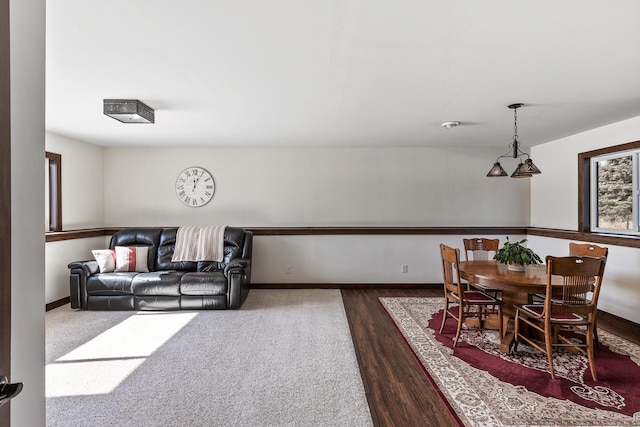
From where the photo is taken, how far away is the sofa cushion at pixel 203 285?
4.28 meters

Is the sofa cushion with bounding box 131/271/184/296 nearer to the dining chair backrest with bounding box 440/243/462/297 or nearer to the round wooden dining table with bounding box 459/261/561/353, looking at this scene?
the dining chair backrest with bounding box 440/243/462/297

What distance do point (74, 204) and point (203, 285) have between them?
247cm

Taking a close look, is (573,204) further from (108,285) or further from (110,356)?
(108,285)

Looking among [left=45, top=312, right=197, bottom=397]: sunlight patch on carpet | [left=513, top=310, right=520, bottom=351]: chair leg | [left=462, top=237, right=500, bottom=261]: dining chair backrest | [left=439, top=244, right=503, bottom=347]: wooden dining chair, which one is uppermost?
[left=462, top=237, right=500, bottom=261]: dining chair backrest

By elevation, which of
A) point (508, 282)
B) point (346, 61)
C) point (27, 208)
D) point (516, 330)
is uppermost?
point (346, 61)

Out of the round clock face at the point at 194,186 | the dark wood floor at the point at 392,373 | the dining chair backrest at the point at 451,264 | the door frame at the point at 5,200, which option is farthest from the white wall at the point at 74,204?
the dining chair backrest at the point at 451,264

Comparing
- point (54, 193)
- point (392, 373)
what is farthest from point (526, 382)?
point (54, 193)

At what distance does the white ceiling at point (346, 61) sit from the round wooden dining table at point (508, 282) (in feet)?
5.38

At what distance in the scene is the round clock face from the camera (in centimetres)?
550

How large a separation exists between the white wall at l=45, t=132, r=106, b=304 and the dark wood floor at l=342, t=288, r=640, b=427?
12.9 ft

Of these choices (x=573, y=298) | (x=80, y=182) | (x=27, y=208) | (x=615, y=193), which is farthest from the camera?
(x=80, y=182)

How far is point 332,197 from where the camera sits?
5.57 metres

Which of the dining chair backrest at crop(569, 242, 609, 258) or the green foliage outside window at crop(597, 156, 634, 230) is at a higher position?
the green foliage outside window at crop(597, 156, 634, 230)

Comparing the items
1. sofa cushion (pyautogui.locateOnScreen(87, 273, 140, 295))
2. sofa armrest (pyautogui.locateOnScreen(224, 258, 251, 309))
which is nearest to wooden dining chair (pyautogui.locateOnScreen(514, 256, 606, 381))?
sofa armrest (pyautogui.locateOnScreen(224, 258, 251, 309))
